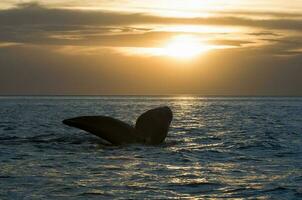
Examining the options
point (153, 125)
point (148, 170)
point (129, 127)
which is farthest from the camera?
point (153, 125)

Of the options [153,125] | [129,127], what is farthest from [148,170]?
[153,125]

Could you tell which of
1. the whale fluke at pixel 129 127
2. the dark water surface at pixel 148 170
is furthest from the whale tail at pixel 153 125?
the dark water surface at pixel 148 170

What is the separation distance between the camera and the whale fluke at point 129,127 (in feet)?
77.1

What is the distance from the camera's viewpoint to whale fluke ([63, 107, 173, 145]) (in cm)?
2350

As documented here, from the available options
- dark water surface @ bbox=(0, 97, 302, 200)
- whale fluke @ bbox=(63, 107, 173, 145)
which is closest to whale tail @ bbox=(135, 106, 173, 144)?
whale fluke @ bbox=(63, 107, 173, 145)

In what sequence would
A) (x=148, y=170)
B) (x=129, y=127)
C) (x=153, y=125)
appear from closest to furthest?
1. (x=148, y=170)
2. (x=129, y=127)
3. (x=153, y=125)

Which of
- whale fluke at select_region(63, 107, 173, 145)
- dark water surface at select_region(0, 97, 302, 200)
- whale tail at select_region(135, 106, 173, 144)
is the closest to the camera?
dark water surface at select_region(0, 97, 302, 200)

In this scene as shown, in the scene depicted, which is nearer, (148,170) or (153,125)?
(148,170)

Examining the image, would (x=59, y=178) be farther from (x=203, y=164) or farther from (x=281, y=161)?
(x=281, y=161)

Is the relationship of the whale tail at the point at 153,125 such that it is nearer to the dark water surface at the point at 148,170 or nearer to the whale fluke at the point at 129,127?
the whale fluke at the point at 129,127

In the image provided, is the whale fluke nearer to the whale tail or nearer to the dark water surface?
the whale tail

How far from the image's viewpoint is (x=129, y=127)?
24250 mm

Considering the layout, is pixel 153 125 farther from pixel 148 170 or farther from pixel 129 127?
pixel 148 170

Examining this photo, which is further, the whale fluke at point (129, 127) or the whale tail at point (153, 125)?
the whale tail at point (153, 125)
